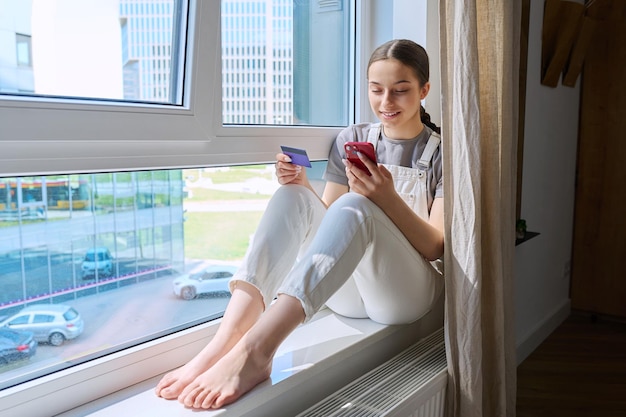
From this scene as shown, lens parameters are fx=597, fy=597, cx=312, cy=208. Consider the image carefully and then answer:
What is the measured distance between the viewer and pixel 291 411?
1376 mm

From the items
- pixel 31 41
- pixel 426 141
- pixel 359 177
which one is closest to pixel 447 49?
pixel 426 141

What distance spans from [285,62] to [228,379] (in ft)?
3.20

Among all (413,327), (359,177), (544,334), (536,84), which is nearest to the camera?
(359,177)

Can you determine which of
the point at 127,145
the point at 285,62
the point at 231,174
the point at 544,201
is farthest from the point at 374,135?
the point at 544,201

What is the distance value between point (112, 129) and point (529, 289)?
2063mm

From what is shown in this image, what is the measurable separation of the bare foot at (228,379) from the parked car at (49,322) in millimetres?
304

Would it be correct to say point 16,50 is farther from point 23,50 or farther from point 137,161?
point 137,161

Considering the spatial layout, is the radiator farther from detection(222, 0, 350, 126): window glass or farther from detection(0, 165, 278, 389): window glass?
detection(222, 0, 350, 126): window glass

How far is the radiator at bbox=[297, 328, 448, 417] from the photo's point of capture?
134cm

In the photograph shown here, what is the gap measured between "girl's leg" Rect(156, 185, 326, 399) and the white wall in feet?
4.18

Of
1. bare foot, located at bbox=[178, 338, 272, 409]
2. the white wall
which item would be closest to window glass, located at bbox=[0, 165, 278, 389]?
bare foot, located at bbox=[178, 338, 272, 409]

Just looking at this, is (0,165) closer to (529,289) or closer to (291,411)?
(291,411)

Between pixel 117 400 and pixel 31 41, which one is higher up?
pixel 31 41

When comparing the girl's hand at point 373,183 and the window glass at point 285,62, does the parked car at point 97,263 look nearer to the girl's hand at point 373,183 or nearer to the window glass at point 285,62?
the window glass at point 285,62
